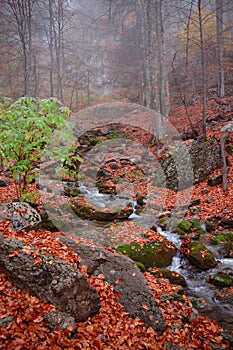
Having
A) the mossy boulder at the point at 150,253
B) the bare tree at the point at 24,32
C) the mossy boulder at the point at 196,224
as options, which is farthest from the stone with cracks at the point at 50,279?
the bare tree at the point at 24,32

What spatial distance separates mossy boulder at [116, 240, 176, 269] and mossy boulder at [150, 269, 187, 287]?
14.8 inches

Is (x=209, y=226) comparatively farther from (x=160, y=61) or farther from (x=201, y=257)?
(x=160, y=61)

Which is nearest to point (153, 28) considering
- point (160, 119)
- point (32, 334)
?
point (160, 119)

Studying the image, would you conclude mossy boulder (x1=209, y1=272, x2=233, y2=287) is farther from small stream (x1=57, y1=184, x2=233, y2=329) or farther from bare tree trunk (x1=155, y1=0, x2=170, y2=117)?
bare tree trunk (x1=155, y1=0, x2=170, y2=117)

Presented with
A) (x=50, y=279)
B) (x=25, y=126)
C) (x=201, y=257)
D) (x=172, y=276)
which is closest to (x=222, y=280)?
(x=201, y=257)

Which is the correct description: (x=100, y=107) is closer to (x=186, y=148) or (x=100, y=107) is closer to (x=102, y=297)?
(x=186, y=148)

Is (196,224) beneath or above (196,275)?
above

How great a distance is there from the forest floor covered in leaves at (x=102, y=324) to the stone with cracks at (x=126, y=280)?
0.12 m

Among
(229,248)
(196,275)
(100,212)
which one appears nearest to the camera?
(196,275)

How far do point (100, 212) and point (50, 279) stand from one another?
5.34 metres

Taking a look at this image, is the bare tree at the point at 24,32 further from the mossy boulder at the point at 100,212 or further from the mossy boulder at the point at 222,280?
the mossy boulder at the point at 222,280

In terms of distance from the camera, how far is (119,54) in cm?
2692

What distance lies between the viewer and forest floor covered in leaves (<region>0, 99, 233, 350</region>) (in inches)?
128

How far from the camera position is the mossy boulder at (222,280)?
18.8 feet
